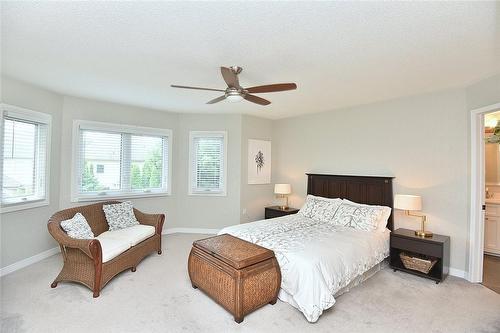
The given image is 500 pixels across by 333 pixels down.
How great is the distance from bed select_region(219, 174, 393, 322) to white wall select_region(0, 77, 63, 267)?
9.60 ft

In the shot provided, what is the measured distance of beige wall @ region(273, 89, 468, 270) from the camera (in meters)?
3.50

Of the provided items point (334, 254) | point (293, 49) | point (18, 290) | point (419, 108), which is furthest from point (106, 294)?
point (419, 108)

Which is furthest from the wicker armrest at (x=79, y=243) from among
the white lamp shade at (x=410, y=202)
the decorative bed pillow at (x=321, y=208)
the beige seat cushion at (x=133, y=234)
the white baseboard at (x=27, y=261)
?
the white lamp shade at (x=410, y=202)

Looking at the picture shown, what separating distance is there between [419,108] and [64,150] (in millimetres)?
5775

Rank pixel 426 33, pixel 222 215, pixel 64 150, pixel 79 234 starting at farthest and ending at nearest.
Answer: pixel 222 215, pixel 64 150, pixel 79 234, pixel 426 33

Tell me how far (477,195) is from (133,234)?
475 cm

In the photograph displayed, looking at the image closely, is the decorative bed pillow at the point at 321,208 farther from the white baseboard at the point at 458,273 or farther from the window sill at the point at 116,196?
the window sill at the point at 116,196

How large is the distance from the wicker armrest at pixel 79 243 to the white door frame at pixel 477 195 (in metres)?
4.70

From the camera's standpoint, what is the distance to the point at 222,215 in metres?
5.49

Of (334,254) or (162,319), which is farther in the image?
(334,254)

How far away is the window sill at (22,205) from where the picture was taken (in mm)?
3323

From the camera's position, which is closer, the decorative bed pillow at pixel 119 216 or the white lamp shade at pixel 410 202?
the white lamp shade at pixel 410 202

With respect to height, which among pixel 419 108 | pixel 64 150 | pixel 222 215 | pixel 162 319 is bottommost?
pixel 162 319

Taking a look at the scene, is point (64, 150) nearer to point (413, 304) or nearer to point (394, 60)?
point (394, 60)
